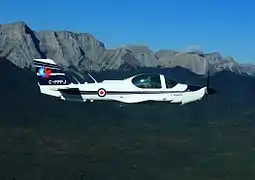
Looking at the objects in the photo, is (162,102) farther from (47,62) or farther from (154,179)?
(154,179)

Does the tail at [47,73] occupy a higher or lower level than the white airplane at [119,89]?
higher

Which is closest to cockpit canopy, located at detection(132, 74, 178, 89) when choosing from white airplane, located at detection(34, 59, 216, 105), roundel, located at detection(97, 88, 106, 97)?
white airplane, located at detection(34, 59, 216, 105)

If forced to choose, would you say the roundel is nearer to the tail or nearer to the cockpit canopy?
→ the cockpit canopy

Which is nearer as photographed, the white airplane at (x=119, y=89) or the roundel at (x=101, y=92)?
the white airplane at (x=119, y=89)

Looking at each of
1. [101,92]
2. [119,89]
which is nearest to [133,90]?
[119,89]

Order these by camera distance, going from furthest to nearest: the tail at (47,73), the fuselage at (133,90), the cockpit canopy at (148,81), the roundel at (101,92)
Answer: the cockpit canopy at (148,81)
the roundel at (101,92)
the fuselage at (133,90)
the tail at (47,73)

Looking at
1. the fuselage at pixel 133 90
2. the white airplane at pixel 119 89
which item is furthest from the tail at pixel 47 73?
the fuselage at pixel 133 90

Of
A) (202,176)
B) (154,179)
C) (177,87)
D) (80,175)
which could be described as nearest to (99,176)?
(80,175)

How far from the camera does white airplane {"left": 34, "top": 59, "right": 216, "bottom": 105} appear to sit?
87.5ft

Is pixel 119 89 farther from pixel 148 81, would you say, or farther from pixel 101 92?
pixel 148 81

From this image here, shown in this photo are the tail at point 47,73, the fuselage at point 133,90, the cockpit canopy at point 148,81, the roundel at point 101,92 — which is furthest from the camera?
the cockpit canopy at point 148,81

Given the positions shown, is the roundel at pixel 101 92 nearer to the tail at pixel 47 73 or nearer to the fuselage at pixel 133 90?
the fuselage at pixel 133 90

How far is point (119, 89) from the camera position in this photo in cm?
2762

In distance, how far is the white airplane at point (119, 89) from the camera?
87.5 feet
